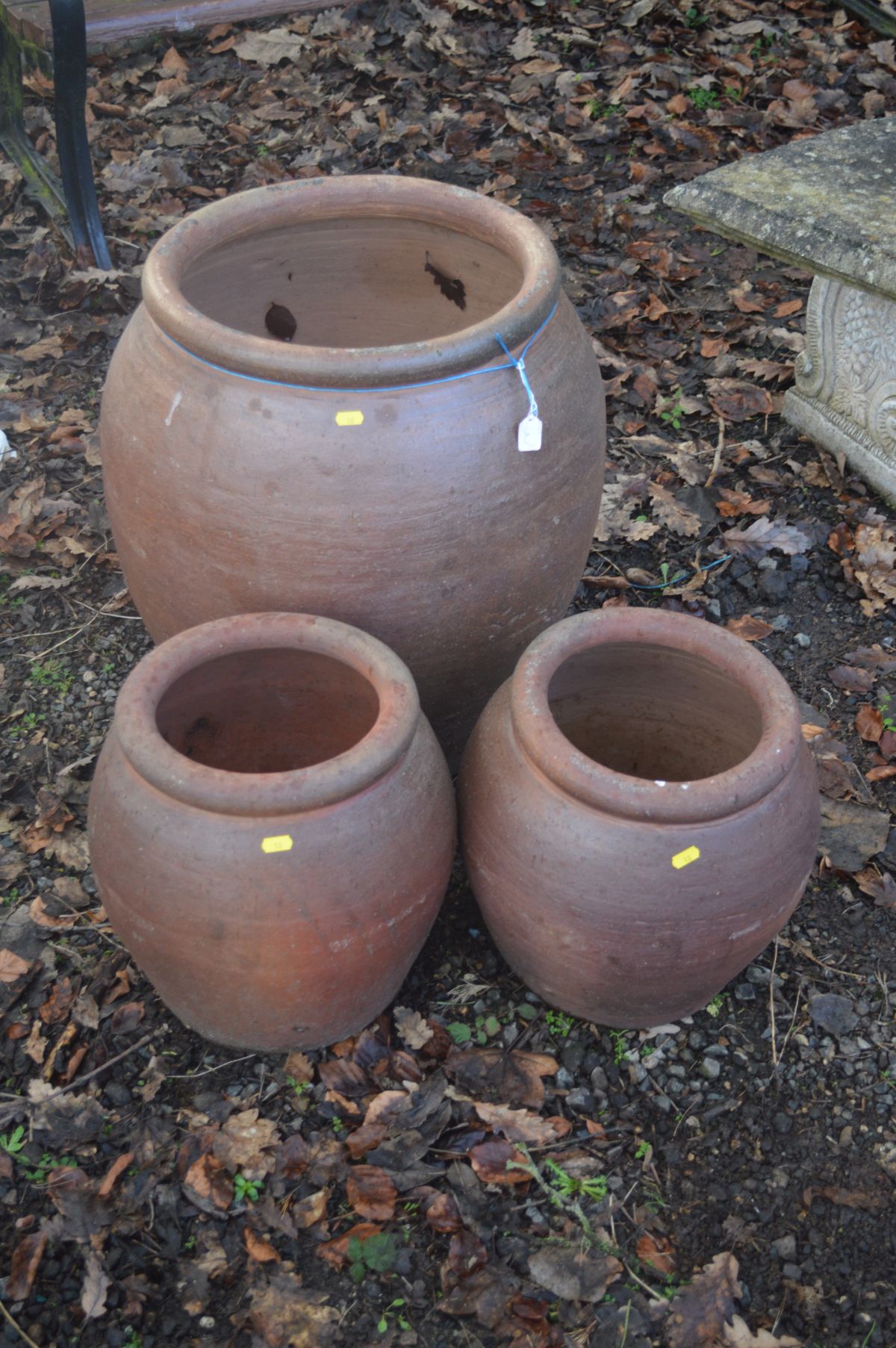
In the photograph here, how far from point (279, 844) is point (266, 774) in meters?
0.21

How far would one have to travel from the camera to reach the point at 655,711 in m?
2.46

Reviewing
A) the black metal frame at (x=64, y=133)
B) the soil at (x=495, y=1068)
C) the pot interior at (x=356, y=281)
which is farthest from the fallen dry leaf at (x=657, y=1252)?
the black metal frame at (x=64, y=133)

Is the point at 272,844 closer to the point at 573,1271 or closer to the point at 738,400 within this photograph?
the point at 573,1271

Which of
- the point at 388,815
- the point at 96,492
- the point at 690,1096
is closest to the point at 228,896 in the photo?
the point at 388,815

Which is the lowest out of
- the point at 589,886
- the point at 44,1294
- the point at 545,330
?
the point at 44,1294

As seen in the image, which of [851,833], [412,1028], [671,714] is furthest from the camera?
[851,833]

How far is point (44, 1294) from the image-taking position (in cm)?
198

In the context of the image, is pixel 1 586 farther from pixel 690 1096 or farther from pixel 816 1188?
pixel 816 1188

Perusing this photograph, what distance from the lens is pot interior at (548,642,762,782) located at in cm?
232

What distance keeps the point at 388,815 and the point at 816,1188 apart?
3.41 ft

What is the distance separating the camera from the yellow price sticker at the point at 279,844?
1.90 meters

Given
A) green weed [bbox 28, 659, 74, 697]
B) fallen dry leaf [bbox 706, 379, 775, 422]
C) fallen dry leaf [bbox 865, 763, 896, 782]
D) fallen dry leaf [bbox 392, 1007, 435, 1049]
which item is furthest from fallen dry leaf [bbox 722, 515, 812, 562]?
green weed [bbox 28, 659, 74, 697]

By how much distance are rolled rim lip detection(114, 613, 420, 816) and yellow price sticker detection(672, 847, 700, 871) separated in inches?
19.2

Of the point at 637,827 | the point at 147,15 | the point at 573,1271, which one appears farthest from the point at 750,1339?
the point at 147,15
